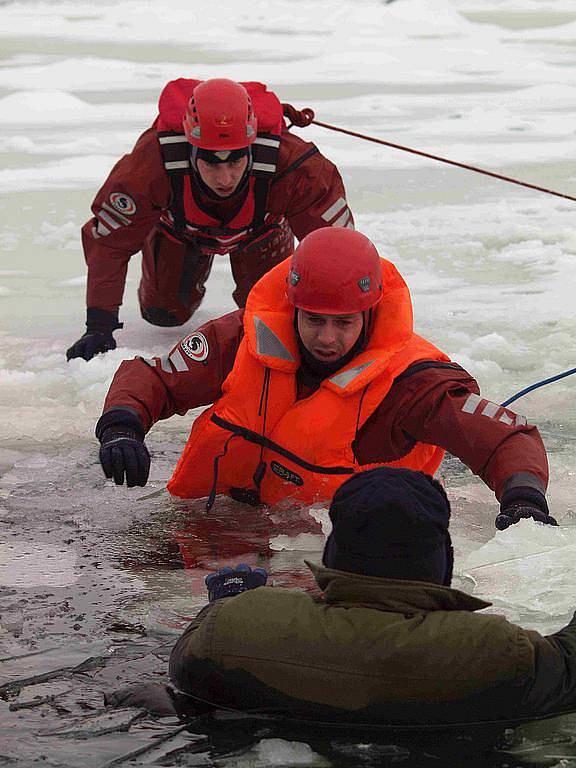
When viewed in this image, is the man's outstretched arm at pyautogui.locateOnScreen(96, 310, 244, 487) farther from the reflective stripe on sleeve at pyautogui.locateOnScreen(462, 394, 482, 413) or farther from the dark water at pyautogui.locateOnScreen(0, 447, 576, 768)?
the reflective stripe on sleeve at pyautogui.locateOnScreen(462, 394, 482, 413)

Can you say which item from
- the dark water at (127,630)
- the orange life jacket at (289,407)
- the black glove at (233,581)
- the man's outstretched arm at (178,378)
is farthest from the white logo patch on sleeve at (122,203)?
the black glove at (233,581)

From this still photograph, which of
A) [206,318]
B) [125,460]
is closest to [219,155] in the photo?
[206,318]

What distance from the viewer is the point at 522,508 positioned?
346cm

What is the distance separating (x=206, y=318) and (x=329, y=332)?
3113 mm

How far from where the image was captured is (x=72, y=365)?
5.75 metres

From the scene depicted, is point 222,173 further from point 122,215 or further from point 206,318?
point 206,318

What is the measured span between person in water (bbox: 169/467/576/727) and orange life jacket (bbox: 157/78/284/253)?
10.7 feet

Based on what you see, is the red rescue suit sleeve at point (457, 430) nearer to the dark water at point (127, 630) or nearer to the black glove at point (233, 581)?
the dark water at point (127, 630)

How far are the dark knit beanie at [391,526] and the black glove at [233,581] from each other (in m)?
0.47

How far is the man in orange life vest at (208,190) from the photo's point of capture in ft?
17.9

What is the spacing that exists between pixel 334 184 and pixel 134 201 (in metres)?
0.82

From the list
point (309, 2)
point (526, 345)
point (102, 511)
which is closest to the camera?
point (102, 511)

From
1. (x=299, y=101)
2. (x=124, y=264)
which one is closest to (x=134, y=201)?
(x=124, y=264)

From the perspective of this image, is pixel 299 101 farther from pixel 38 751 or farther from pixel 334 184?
pixel 38 751
